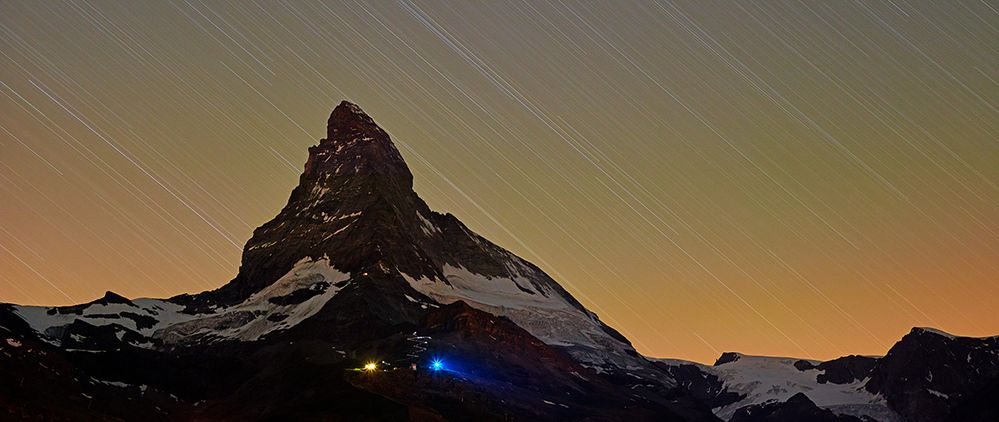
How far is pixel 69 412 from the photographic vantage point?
638 feet

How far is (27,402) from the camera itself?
190 m

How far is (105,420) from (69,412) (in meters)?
6.59

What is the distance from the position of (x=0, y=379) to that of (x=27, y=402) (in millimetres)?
12280

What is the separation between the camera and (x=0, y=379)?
19838 cm

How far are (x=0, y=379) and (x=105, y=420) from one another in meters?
20.7

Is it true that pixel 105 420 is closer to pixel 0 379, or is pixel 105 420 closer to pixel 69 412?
pixel 69 412

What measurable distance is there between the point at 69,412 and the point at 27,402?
756 cm

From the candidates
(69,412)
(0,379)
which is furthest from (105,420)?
(0,379)

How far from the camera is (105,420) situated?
19788 cm

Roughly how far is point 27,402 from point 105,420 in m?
14.1
